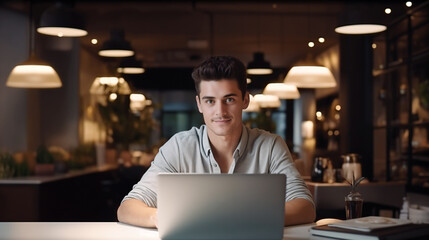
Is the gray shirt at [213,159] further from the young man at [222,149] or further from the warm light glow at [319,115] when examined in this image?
the warm light glow at [319,115]

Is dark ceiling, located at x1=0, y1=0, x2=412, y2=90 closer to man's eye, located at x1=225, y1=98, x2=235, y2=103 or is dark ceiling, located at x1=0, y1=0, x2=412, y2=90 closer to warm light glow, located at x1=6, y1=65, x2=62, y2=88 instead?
warm light glow, located at x1=6, y1=65, x2=62, y2=88

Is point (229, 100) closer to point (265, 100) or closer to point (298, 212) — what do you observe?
point (298, 212)

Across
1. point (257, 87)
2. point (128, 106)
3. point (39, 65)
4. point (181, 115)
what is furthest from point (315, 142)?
point (39, 65)

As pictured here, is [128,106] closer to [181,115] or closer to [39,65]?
[39,65]

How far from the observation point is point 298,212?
2.39 meters

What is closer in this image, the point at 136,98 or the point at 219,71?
the point at 219,71

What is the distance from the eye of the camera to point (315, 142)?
1441cm

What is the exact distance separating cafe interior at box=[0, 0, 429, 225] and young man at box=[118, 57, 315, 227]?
1003 mm

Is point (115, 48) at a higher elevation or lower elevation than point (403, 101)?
higher

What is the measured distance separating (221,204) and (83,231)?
0.64 meters

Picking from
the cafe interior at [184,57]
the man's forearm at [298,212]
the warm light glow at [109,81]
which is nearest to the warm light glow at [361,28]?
the cafe interior at [184,57]

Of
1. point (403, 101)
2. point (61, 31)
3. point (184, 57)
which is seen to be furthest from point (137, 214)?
point (184, 57)

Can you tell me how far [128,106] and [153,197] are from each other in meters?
7.09

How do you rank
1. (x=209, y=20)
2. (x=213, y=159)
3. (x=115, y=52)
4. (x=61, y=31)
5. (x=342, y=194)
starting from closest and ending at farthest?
(x=213, y=159) → (x=61, y=31) → (x=342, y=194) → (x=115, y=52) → (x=209, y=20)
